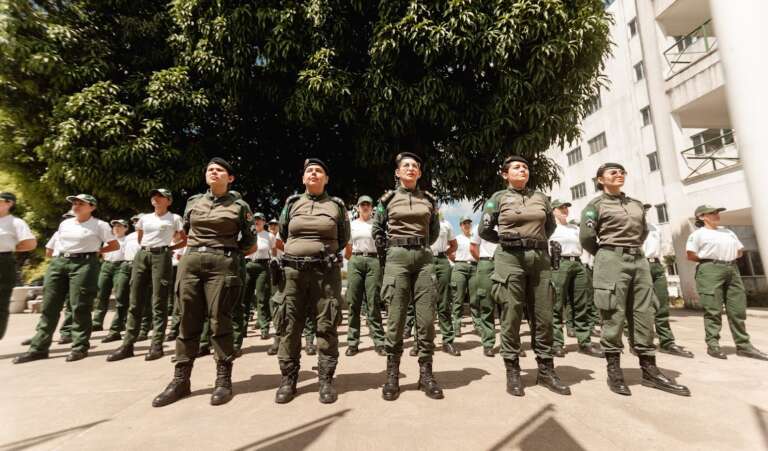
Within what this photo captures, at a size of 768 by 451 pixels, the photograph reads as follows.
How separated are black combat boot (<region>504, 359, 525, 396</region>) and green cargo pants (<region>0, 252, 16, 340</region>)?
19.7ft

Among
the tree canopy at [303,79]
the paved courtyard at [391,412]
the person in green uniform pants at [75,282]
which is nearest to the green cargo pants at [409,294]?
the paved courtyard at [391,412]

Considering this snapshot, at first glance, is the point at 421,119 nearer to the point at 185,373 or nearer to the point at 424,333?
the point at 424,333

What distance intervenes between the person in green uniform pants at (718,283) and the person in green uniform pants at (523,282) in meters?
3.17

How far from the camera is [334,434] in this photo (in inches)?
106

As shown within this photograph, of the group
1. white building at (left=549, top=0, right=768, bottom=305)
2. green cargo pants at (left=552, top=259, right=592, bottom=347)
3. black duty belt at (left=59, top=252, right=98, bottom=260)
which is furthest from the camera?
white building at (left=549, top=0, right=768, bottom=305)

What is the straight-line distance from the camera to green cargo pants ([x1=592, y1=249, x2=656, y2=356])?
12.3 feet

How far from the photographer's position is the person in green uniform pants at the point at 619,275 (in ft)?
12.2

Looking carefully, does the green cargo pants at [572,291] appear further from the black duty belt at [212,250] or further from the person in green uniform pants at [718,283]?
the black duty belt at [212,250]

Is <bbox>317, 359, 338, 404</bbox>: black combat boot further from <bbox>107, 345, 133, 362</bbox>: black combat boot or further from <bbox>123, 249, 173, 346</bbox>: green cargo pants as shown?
<bbox>107, 345, 133, 362</bbox>: black combat boot

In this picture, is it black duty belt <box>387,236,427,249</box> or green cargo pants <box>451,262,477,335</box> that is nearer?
black duty belt <box>387,236,427,249</box>

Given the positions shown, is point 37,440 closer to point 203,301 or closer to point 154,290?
point 203,301

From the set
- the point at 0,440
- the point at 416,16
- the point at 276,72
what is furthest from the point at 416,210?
the point at 276,72

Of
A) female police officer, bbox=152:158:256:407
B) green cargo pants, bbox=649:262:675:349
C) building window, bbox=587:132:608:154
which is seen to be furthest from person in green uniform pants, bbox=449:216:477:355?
building window, bbox=587:132:608:154

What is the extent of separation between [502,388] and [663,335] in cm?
332
